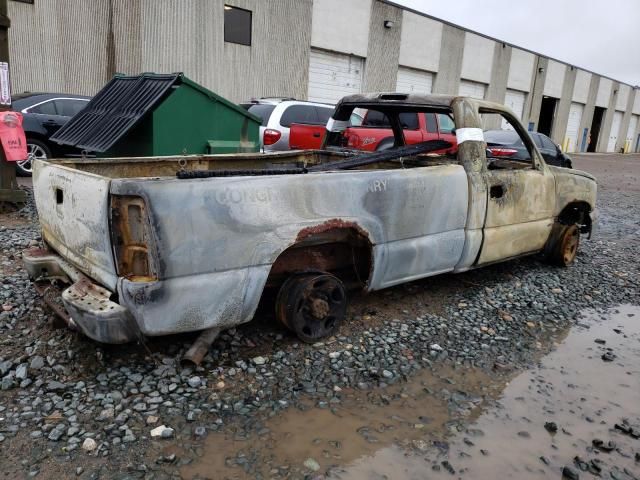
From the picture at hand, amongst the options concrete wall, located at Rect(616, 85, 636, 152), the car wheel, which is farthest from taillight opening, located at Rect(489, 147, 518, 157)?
concrete wall, located at Rect(616, 85, 636, 152)

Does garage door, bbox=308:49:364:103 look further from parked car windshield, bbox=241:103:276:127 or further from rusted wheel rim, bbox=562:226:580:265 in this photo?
rusted wheel rim, bbox=562:226:580:265

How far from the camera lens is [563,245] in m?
5.63

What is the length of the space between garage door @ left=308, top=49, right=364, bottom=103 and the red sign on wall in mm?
13061

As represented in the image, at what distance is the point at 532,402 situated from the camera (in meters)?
3.12

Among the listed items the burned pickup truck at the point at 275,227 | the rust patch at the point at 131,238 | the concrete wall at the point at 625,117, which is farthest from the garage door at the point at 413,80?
the concrete wall at the point at 625,117

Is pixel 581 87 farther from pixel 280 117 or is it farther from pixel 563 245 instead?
pixel 563 245

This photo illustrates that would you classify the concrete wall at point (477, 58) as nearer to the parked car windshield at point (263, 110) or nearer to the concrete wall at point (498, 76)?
the concrete wall at point (498, 76)

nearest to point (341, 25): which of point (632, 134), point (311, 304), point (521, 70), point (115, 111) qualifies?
point (115, 111)

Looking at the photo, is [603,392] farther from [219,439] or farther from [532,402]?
[219,439]

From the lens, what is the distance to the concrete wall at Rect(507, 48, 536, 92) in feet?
93.5

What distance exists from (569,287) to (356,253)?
261 cm

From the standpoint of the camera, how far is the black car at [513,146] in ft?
33.8

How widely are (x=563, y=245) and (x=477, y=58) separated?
2281cm

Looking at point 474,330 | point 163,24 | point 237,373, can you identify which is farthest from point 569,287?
point 163,24
